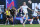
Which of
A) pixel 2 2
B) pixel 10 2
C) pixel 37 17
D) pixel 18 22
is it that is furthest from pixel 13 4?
pixel 37 17

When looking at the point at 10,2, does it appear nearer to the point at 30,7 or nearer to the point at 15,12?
the point at 15,12

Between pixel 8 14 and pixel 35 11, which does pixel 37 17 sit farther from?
pixel 8 14

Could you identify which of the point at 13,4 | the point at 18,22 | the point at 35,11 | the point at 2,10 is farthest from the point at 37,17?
the point at 2,10

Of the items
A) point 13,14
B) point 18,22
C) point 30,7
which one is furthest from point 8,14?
point 30,7

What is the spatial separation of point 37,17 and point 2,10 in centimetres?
338

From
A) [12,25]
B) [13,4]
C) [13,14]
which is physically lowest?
[12,25]

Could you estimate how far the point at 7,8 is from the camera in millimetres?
11805

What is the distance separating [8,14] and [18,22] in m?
1.21

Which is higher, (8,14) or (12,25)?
(8,14)

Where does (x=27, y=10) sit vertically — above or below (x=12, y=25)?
above

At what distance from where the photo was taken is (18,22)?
11.9m

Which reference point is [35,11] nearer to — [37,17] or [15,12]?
[37,17]

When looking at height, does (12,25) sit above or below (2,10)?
below

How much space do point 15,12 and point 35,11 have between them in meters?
1.90
